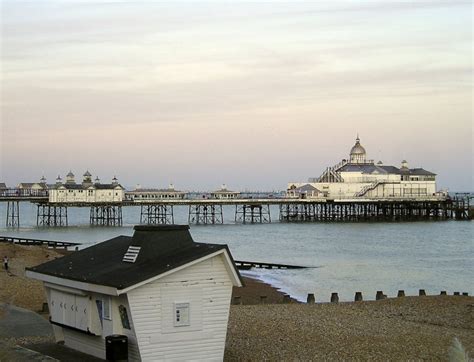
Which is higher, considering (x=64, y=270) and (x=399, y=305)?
(x=64, y=270)

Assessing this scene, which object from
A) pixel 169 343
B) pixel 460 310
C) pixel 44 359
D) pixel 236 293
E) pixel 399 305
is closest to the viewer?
pixel 169 343

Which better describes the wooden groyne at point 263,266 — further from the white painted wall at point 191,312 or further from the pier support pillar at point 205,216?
the pier support pillar at point 205,216

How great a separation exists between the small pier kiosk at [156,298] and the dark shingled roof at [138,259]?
2 cm

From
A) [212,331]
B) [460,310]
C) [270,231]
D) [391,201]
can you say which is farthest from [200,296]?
[391,201]

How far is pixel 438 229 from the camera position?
89.4m

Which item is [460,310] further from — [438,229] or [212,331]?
[438,229]

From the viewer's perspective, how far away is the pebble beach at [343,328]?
16.6m

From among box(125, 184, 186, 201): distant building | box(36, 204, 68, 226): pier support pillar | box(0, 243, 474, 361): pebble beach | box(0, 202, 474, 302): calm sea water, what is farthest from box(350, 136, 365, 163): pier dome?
box(0, 243, 474, 361): pebble beach

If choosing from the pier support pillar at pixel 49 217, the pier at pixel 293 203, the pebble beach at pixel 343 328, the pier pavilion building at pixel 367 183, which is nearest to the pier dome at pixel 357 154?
the pier pavilion building at pixel 367 183

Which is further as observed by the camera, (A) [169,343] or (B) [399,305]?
(B) [399,305]

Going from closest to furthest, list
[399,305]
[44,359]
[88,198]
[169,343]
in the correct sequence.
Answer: [169,343] < [44,359] < [399,305] < [88,198]

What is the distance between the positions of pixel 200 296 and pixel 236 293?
19.2 metres

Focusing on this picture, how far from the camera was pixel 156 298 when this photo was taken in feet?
44.0

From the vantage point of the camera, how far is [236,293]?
32.8 m
